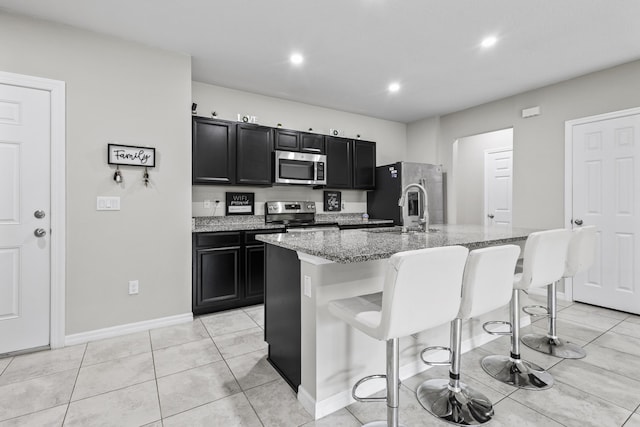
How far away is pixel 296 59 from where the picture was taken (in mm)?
3234

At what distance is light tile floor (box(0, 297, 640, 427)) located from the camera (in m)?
1.67

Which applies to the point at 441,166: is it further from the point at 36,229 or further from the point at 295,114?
the point at 36,229

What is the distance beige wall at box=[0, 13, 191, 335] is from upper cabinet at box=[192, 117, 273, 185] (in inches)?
14.9

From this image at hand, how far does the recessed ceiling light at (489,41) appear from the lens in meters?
2.80

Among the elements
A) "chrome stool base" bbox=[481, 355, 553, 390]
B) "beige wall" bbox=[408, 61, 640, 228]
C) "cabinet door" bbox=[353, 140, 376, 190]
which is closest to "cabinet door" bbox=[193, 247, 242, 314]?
"cabinet door" bbox=[353, 140, 376, 190]

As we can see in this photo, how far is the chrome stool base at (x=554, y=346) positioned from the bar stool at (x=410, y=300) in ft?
5.20

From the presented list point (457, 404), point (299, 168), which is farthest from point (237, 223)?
point (457, 404)

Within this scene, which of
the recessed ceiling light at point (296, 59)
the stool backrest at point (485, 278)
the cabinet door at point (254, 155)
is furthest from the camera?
the cabinet door at point (254, 155)

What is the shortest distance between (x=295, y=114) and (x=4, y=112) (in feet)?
10.1

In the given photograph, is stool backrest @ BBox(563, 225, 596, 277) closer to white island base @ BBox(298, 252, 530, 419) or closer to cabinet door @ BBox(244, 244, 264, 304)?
white island base @ BBox(298, 252, 530, 419)

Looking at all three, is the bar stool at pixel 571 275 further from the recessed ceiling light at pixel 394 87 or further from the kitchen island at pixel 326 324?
the recessed ceiling light at pixel 394 87

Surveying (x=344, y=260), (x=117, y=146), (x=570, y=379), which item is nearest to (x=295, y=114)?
(x=117, y=146)

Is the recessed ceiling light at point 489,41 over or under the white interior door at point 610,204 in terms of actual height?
over

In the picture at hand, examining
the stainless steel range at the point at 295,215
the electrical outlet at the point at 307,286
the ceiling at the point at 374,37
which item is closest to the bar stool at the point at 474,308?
the electrical outlet at the point at 307,286
